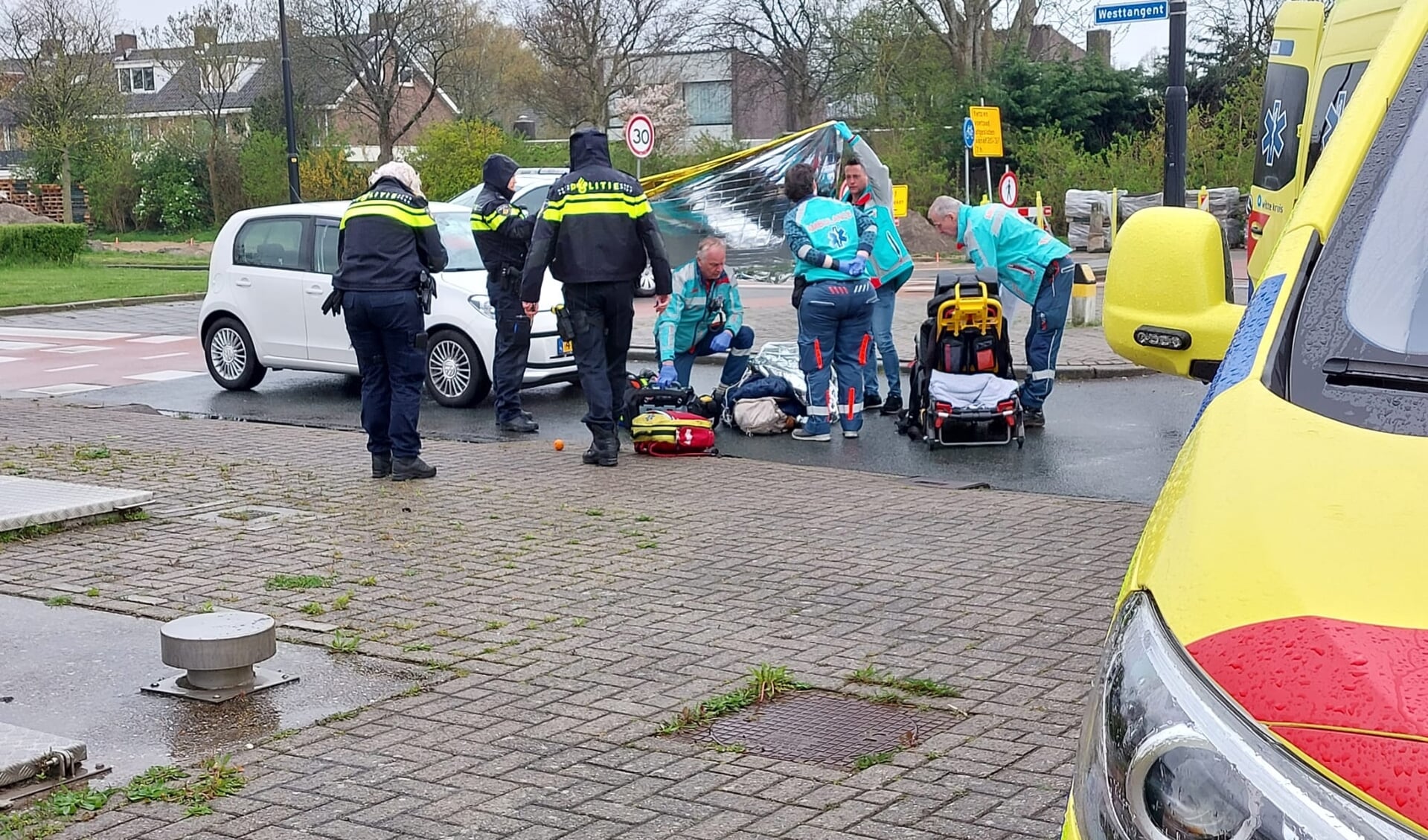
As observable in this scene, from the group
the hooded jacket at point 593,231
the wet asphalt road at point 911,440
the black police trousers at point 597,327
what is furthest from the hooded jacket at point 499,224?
the black police trousers at point 597,327

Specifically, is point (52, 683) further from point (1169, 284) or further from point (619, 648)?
point (1169, 284)

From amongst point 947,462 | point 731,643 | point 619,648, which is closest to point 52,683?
point 619,648

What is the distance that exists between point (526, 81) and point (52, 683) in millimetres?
58228

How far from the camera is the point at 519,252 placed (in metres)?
11.8

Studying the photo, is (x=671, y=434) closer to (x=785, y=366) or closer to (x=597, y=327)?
(x=597, y=327)

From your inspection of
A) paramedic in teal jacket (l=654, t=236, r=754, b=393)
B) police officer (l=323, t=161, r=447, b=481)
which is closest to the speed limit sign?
paramedic in teal jacket (l=654, t=236, r=754, b=393)

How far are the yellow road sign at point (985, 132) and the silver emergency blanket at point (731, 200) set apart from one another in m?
7.28

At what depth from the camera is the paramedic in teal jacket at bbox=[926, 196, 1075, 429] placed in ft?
35.8

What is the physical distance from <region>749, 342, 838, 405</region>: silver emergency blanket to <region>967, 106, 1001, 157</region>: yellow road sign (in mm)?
11438

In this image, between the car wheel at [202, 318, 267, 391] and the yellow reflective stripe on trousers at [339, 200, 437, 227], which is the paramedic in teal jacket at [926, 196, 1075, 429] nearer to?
the yellow reflective stripe on trousers at [339, 200, 437, 227]

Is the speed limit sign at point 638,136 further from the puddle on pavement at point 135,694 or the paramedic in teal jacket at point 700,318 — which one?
the puddle on pavement at point 135,694

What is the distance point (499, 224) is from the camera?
38.2ft

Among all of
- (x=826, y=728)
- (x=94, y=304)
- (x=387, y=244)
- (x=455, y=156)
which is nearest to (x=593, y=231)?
(x=387, y=244)

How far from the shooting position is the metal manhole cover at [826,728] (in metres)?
4.80
